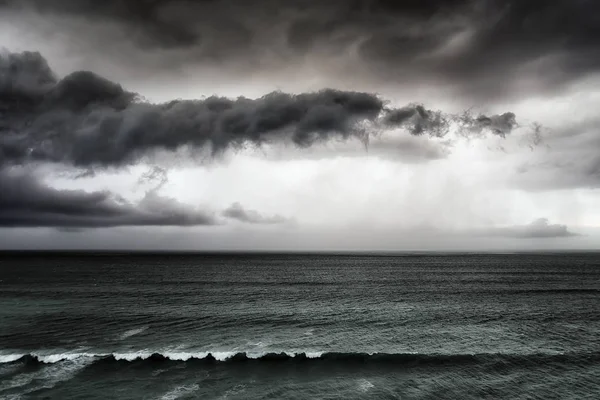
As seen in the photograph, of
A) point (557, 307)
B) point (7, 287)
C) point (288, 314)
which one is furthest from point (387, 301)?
point (7, 287)

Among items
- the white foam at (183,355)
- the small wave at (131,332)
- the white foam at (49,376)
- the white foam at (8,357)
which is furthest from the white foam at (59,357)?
the white foam at (183,355)

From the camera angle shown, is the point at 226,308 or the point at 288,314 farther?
the point at 226,308

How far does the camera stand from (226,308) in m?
88.5

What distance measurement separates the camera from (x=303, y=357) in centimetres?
5238

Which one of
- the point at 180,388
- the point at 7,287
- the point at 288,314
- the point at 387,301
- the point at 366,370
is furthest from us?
the point at 7,287

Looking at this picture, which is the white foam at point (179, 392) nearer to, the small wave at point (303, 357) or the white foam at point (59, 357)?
the small wave at point (303, 357)

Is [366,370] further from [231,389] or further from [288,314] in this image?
[288,314]

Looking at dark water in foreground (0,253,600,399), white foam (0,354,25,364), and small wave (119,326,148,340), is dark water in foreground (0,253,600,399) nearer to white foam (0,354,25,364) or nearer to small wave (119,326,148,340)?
white foam (0,354,25,364)

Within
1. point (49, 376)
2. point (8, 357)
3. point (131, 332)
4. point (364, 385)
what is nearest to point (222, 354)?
point (364, 385)

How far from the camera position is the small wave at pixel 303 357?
50812mm

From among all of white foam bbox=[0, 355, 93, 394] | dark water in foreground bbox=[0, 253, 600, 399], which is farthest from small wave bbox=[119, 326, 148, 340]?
white foam bbox=[0, 355, 93, 394]

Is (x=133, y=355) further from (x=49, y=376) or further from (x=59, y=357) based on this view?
(x=49, y=376)

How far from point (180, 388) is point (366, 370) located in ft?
74.5

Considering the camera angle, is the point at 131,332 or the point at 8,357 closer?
the point at 8,357
